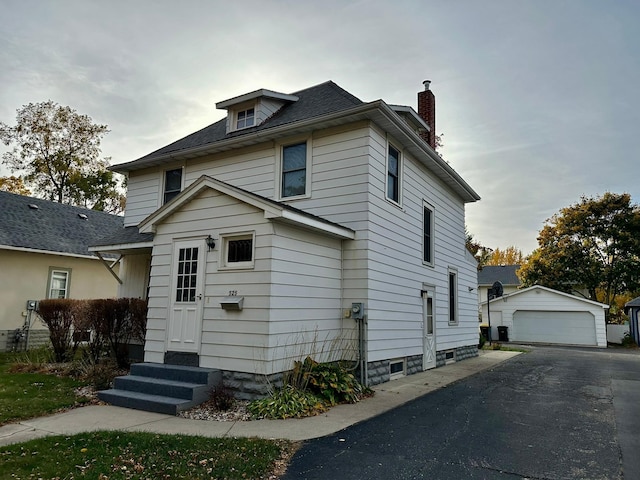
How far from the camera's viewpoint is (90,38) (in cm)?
Result: 1009

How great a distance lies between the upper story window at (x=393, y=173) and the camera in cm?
974

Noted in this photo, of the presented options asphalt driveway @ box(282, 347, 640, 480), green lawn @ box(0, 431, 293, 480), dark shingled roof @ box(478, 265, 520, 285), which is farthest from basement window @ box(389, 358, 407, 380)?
dark shingled roof @ box(478, 265, 520, 285)

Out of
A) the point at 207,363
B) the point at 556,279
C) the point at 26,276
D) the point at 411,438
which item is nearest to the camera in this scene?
the point at 411,438

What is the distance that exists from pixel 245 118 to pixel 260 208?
502cm

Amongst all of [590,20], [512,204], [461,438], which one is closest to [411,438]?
[461,438]

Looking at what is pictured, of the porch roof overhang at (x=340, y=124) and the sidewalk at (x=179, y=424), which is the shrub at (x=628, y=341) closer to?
the porch roof overhang at (x=340, y=124)

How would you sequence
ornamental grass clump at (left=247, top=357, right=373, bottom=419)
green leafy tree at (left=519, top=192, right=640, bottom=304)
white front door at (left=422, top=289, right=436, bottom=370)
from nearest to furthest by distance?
ornamental grass clump at (left=247, top=357, right=373, bottom=419) < white front door at (left=422, top=289, right=436, bottom=370) < green leafy tree at (left=519, top=192, right=640, bottom=304)

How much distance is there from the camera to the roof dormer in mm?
10602

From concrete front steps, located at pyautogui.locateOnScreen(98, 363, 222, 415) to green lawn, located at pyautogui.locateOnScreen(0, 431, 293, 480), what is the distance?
131 cm

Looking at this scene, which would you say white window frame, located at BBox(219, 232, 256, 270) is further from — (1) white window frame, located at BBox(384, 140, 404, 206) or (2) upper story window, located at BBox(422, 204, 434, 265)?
(2) upper story window, located at BBox(422, 204, 434, 265)

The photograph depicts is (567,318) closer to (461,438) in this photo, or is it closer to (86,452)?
(461,438)

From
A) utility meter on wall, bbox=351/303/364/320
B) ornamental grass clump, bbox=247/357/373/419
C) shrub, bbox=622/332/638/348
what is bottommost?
shrub, bbox=622/332/638/348

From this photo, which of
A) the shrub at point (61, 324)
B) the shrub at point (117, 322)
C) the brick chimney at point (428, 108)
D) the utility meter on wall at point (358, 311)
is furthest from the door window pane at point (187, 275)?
the brick chimney at point (428, 108)

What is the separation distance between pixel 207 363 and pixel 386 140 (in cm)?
598
